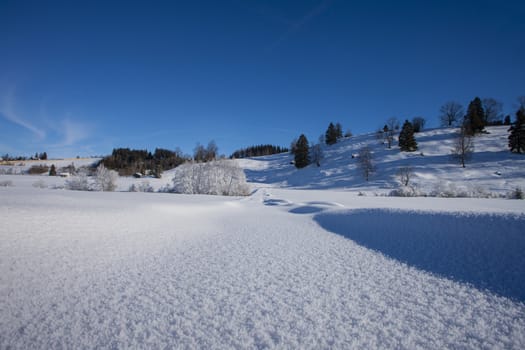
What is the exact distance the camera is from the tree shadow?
3213mm

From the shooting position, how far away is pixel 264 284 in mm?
3176

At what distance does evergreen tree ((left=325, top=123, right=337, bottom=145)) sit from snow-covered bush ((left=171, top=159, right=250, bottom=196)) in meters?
51.4

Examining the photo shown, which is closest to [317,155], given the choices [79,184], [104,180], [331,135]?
[331,135]

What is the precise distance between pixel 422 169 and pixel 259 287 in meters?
42.0

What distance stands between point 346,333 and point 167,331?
1915 millimetres

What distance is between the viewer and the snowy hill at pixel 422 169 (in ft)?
90.1

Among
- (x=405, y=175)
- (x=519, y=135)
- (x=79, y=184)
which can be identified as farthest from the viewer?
(x=519, y=135)

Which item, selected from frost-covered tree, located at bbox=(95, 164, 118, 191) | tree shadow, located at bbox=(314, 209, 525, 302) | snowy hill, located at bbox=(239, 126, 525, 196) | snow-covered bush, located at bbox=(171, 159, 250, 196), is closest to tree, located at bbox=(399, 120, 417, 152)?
snowy hill, located at bbox=(239, 126, 525, 196)

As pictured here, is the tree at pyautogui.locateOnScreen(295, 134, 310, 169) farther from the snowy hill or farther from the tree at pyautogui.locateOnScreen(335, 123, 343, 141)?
the tree at pyautogui.locateOnScreen(335, 123, 343, 141)

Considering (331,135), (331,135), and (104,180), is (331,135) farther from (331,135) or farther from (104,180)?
(104,180)

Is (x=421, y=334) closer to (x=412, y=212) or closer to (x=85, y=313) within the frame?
(x=85, y=313)

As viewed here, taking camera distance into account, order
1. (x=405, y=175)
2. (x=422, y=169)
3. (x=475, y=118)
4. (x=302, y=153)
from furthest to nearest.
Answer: (x=302, y=153) → (x=475, y=118) → (x=422, y=169) → (x=405, y=175)

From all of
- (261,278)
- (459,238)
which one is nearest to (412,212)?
(459,238)

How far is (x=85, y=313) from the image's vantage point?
2.45 metres
